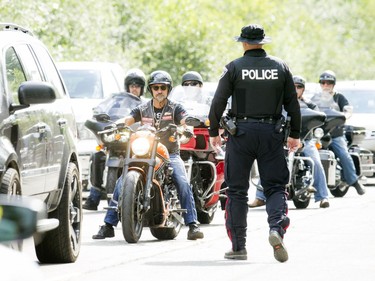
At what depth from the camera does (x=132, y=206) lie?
12.7 meters

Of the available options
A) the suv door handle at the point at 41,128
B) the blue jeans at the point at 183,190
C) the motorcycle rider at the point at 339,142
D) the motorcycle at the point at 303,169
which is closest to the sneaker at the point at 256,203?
the motorcycle at the point at 303,169

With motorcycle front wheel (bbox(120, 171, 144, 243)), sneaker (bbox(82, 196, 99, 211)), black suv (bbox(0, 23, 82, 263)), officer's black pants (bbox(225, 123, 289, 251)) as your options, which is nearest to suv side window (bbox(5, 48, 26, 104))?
black suv (bbox(0, 23, 82, 263))

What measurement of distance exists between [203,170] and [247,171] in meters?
4.14

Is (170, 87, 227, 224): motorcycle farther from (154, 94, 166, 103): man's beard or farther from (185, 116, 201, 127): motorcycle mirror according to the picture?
(185, 116, 201, 127): motorcycle mirror

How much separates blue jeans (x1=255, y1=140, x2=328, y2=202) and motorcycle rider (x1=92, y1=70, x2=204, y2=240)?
5.61 meters

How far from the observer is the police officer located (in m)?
11.5

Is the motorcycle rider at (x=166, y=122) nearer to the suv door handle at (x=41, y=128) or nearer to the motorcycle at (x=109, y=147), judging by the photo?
the motorcycle at (x=109, y=147)

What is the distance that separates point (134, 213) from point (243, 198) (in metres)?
1.61

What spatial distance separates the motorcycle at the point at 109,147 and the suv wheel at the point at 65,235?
4568mm

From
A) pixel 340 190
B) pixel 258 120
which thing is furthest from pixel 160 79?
pixel 340 190

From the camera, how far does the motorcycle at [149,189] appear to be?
1281cm

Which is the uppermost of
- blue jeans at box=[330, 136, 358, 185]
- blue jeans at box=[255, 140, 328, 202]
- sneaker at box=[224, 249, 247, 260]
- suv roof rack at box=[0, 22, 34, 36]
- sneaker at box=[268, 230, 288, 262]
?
suv roof rack at box=[0, 22, 34, 36]

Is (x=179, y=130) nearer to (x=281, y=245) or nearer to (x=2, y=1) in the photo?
(x=281, y=245)

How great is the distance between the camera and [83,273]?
34.0ft
